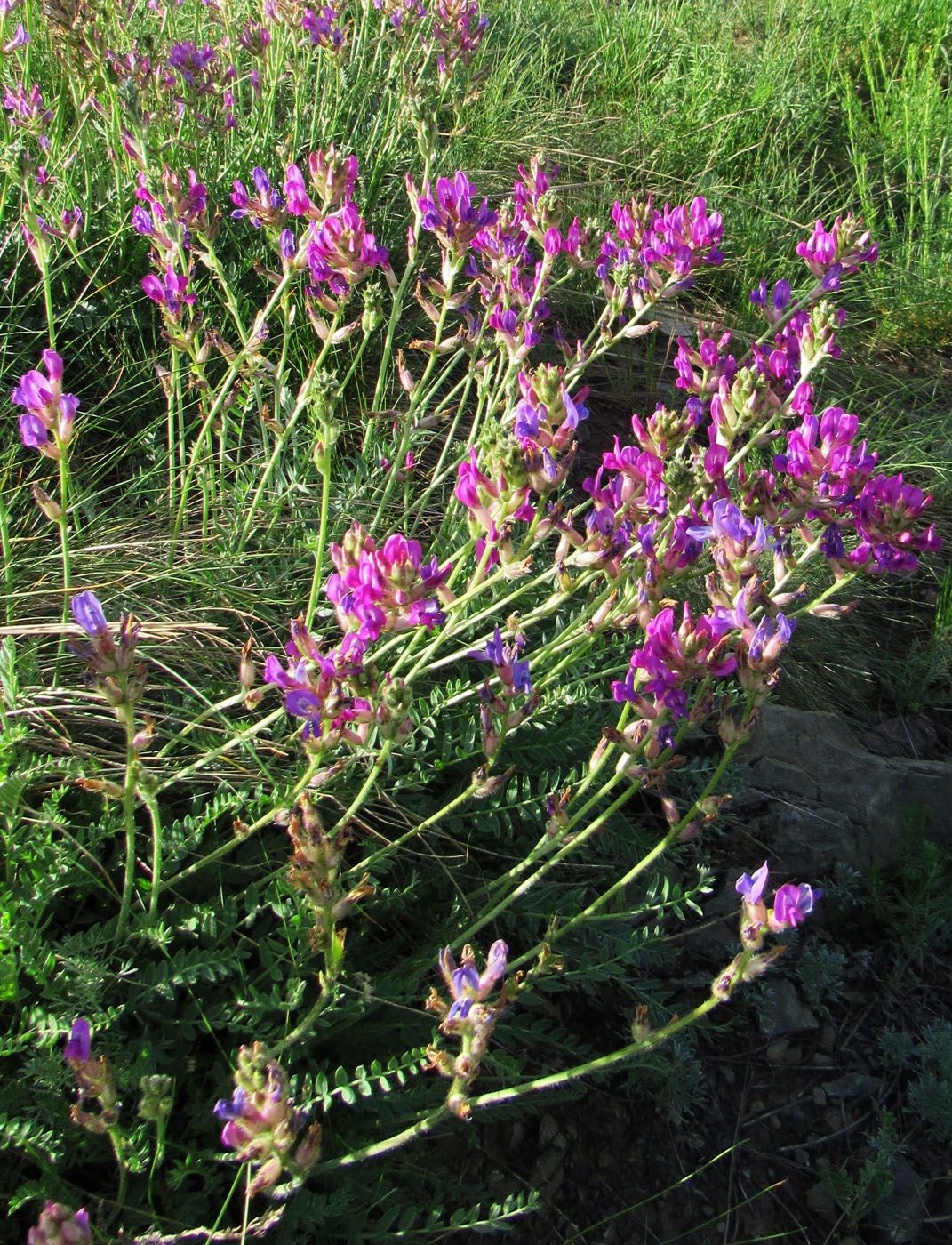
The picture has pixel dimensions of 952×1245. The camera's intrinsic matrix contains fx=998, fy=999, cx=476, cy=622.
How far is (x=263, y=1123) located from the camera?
1139mm

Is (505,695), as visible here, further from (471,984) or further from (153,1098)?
(153,1098)

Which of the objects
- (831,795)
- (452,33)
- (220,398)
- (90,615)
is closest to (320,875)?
(90,615)

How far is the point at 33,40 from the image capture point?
398cm

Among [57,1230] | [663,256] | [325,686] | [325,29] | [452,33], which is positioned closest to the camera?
[57,1230]

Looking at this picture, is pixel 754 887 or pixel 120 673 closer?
pixel 120 673

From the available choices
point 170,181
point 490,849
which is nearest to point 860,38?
point 170,181

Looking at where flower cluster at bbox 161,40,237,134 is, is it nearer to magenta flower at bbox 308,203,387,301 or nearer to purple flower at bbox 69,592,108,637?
magenta flower at bbox 308,203,387,301

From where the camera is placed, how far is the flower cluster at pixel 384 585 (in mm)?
1312

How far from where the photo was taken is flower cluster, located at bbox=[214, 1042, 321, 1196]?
1.13 m

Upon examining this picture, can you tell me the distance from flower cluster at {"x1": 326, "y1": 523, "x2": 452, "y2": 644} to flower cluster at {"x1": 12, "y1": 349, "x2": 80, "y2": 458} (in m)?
0.49

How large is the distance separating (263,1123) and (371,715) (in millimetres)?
511

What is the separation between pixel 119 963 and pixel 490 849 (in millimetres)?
821

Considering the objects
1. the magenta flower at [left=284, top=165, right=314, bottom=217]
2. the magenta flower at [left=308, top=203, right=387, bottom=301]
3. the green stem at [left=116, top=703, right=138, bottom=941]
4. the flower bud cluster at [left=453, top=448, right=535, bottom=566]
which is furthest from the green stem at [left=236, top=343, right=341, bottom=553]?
the green stem at [left=116, top=703, right=138, bottom=941]

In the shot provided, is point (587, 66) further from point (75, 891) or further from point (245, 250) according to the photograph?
point (75, 891)
